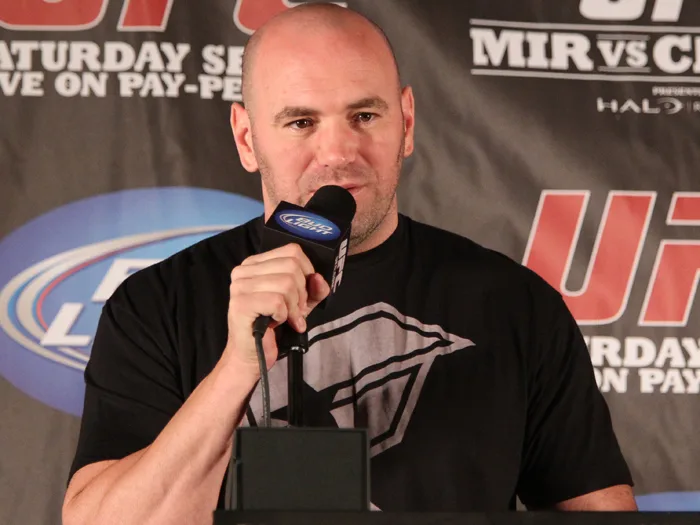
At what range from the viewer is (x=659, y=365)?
215 cm

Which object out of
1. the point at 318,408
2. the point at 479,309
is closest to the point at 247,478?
the point at 318,408

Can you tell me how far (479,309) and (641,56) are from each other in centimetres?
90

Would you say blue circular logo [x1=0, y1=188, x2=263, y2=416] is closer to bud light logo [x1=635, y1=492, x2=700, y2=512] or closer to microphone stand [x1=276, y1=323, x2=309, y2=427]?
bud light logo [x1=635, y1=492, x2=700, y2=512]

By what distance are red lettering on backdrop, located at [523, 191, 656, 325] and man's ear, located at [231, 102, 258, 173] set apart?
0.74 m

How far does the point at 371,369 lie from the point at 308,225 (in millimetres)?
555

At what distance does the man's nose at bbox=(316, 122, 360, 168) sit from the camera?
1475 millimetres

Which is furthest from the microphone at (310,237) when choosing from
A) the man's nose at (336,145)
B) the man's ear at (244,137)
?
the man's ear at (244,137)

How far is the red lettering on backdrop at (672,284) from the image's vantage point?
2.17m

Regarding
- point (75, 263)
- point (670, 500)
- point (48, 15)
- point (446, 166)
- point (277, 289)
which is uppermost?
point (48, 15)

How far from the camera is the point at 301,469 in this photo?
0.83 m

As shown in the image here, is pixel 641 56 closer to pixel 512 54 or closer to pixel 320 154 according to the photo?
pixel 512 54

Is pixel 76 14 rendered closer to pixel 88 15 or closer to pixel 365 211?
pixel 88 15

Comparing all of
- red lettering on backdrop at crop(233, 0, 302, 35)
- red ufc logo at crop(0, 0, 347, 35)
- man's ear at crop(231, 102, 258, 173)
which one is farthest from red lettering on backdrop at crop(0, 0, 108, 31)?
man's ear at crop(231, 102, 258, 173)

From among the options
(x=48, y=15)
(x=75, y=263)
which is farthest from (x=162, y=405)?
(x=48, y=15)
